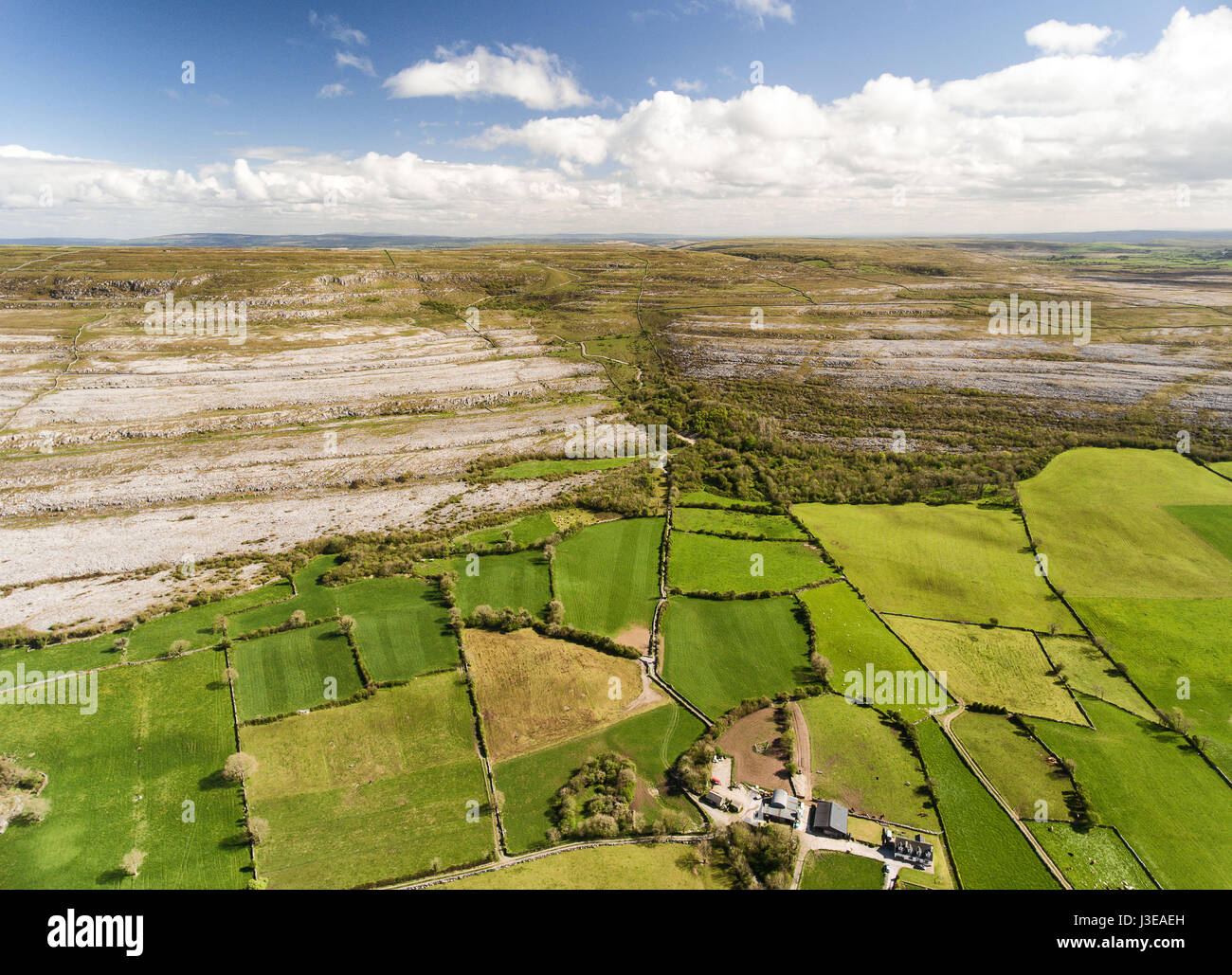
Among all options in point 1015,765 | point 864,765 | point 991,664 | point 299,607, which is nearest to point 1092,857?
point 1015,765

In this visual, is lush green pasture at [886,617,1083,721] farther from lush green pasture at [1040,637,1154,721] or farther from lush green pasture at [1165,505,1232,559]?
lush green pasture at [1165,505,1232,559]

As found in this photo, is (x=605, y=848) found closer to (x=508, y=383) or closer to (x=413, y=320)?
(x=508, y=383)

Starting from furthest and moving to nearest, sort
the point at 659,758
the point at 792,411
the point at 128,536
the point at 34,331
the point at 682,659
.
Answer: the point at 34,331 → the point at 792,411 → the point at 128,536 → the point at 682,659 → the point at 659,758

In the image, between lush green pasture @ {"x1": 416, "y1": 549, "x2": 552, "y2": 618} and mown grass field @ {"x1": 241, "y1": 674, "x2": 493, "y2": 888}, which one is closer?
mown grass field @ {"x1": 241, "y1": 674, "x2": 493, "y2": 888}

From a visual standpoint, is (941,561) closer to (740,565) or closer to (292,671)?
(740,565)

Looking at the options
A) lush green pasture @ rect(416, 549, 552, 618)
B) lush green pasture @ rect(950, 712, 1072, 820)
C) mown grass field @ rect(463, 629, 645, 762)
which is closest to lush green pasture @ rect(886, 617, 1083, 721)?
lush green pasture @ rect(950, 712, 1072, 820)

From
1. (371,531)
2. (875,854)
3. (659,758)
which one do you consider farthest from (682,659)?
(371,531)

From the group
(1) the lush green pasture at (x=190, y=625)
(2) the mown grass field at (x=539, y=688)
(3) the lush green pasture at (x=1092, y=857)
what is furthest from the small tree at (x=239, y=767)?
(3) the lush green pasture at (x=1092, y=857)
